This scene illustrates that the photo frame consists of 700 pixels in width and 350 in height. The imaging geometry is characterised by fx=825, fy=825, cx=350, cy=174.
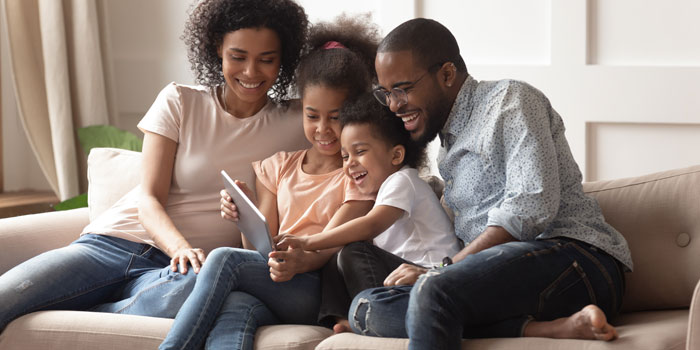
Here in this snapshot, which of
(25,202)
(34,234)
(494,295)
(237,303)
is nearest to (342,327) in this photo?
(237,303)

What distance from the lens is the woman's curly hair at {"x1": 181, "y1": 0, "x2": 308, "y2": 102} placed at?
224cm

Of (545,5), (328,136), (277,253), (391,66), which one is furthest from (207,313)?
(545,5)

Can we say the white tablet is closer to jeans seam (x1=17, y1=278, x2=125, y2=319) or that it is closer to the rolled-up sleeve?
jeans seam (x1=17, y1=278, x2=125, y2=319)

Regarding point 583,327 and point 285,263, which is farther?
point 285,263

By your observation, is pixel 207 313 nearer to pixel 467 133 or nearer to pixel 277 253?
pixel 277 253

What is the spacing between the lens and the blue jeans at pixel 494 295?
64.8 inches

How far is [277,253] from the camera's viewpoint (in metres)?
1.90

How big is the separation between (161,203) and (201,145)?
194 millimetres

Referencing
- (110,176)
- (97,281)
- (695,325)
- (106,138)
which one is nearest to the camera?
(695,325)

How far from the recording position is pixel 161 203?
2271 mm

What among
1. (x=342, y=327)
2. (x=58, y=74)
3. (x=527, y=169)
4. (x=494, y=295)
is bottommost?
(x=342, y=327)

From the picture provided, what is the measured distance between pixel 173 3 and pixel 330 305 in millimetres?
2162

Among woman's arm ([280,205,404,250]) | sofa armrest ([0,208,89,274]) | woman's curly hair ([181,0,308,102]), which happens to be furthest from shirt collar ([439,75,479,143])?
sofa armrest ([0,208,89,274])

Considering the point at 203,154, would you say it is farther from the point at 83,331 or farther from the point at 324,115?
the point at 83,331
